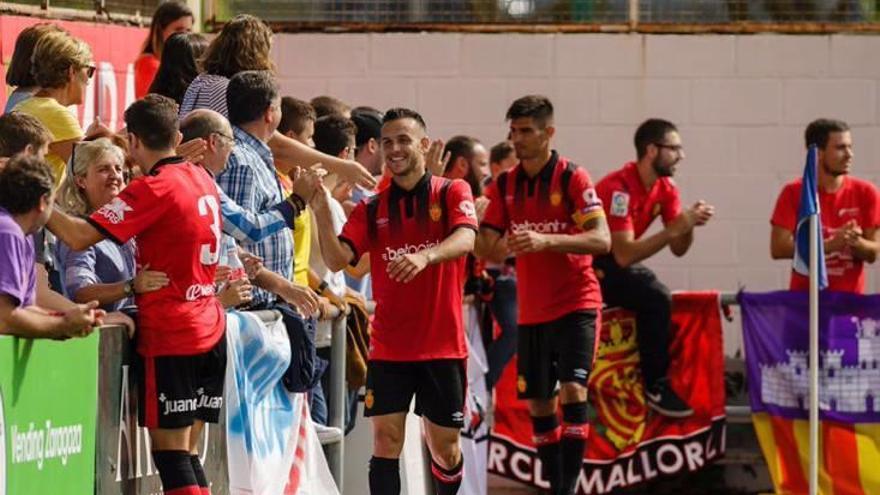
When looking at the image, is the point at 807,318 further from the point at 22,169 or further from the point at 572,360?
the point at 22,169

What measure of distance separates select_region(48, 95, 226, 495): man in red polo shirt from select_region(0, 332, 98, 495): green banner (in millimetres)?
479

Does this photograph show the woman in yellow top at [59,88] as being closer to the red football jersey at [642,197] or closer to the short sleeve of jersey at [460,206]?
the short sleeve of jersey at [460,206]

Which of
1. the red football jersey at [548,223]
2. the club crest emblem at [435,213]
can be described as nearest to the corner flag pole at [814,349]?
the red football jersey at [548,223]

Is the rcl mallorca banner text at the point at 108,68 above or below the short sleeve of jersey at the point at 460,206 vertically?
above

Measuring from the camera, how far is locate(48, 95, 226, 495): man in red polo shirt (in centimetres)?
779

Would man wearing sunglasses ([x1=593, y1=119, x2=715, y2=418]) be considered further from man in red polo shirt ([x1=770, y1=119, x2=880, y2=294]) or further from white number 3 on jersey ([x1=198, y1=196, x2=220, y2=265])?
white number 3 on jersey ([x1=198, y1=196, x2=220, y2=265])

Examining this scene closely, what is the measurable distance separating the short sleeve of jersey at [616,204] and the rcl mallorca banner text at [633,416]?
27.3 inches

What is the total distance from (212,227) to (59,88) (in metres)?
1.27

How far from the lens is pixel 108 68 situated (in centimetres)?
1196

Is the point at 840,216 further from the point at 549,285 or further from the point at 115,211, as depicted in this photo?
the point at 115,211

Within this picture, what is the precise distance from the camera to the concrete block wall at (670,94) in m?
14.3

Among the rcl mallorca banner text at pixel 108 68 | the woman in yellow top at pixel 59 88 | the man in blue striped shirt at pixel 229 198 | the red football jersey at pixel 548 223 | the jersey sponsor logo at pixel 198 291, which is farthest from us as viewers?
the rcl mallorca banner text at pixel 108 68

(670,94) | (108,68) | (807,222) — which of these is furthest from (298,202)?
(670,94)

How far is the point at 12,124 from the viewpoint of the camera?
7.65 m
